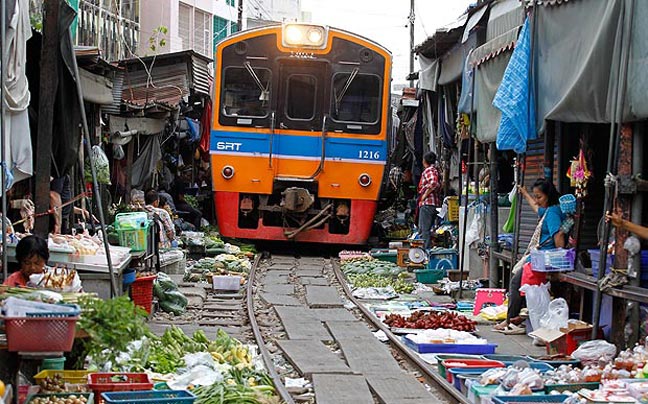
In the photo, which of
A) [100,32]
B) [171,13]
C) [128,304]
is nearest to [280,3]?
[171,13]

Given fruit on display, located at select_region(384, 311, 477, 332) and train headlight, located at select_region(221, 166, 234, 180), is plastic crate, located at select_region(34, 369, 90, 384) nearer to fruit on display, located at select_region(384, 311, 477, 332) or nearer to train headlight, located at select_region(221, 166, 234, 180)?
fruit on display, located at select_region(384, 311, 477, 332)

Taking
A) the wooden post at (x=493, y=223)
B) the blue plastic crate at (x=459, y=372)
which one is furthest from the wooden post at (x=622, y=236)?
the wooden post at (x=493, y=223)

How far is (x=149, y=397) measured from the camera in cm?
561

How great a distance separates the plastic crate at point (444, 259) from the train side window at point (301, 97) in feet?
10.4

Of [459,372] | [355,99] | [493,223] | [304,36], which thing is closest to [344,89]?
[355,99]

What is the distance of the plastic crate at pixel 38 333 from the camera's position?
4.96 m

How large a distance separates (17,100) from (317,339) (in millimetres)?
3472

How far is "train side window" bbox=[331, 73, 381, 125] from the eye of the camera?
54.2 ft

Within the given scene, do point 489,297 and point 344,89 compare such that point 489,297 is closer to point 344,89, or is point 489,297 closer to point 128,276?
point 128,276

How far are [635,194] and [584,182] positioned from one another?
1.22m

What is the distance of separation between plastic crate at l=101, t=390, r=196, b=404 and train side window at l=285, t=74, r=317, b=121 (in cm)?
1103

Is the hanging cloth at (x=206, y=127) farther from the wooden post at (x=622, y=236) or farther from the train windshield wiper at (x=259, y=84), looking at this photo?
the wooden post at (x=622, y=236)

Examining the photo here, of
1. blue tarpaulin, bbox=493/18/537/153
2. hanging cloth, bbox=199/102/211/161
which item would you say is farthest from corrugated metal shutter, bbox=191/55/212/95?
blue tarpaulin, bbox=493/18/537/153

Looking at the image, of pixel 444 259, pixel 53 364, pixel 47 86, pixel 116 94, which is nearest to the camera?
pixel 53 364
